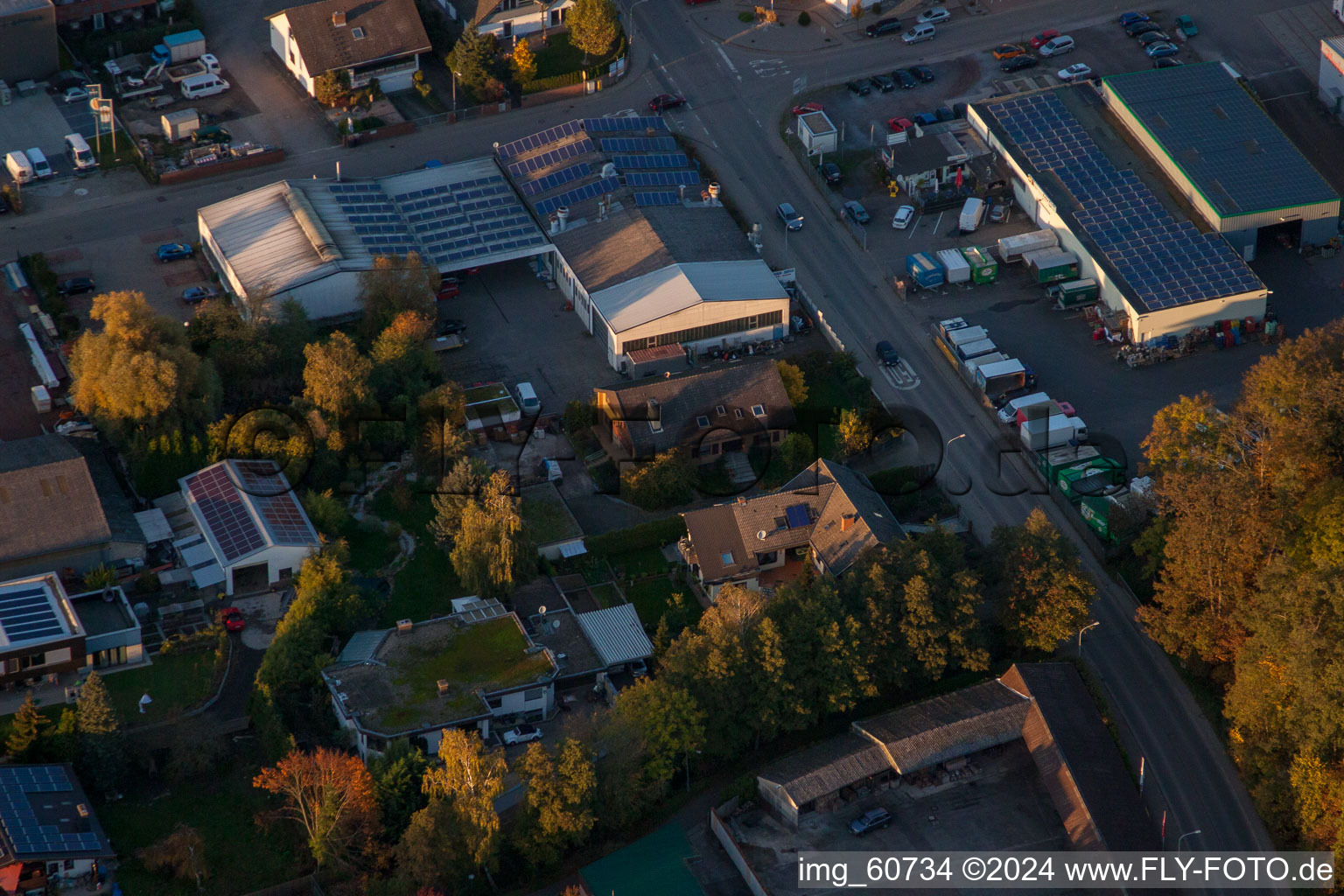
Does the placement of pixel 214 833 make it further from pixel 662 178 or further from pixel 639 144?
pixel 639 144

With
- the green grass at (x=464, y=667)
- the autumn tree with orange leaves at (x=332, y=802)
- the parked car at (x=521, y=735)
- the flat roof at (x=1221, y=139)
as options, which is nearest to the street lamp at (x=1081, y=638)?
the green grass at (x=464, y=667)

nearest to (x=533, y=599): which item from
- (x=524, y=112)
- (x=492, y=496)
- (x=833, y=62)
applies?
(x=492, y=496)

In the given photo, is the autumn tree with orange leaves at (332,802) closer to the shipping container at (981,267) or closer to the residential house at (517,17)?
the shipping container at (981,267)

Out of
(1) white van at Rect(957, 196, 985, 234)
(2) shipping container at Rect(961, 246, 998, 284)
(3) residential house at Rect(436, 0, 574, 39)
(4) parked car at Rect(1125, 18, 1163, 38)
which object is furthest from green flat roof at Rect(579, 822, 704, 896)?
(4) parked car at Rect(1125, 18, 1163, 38)

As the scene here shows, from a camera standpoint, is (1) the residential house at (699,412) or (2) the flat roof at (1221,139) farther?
(2) the flat roof at (1221,139)

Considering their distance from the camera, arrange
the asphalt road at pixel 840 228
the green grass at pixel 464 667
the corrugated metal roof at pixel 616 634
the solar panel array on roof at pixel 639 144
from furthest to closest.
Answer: the solar panel array on roof at pixel 639 144, the corrugated metal roof at pixel 616 634, the asphalt road at pixel 840 228, the green grass at pixel 464 667

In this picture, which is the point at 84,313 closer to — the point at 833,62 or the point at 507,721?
the point at 507,721
